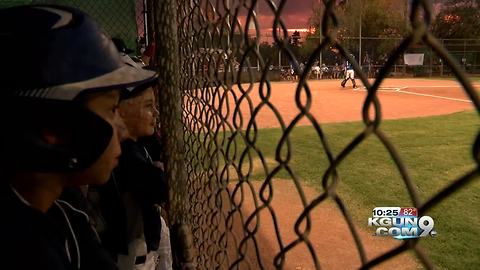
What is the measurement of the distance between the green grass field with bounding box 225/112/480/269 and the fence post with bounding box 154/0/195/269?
4.41 ft

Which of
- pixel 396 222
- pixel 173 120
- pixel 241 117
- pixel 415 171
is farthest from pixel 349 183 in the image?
pixel 241 117

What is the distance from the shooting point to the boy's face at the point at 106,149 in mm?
1329

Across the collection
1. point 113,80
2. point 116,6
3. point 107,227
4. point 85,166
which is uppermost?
point 116,6

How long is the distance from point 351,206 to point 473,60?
37.3 m

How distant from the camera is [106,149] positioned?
1.33m

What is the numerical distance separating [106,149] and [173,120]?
0.86m

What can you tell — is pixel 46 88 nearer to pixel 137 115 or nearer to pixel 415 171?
pixel 137 115

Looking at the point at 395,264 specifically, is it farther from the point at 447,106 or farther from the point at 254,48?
the point at 447,106

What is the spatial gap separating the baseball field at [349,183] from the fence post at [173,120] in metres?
0.28

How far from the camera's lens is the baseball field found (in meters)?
1.29

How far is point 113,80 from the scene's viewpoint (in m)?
1.37

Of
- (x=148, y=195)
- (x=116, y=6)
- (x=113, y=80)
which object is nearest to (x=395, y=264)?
Answer: (x=148, y=195)

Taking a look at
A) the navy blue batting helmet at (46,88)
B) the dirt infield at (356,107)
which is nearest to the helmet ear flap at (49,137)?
the navy blue batting helmet at (46,88)

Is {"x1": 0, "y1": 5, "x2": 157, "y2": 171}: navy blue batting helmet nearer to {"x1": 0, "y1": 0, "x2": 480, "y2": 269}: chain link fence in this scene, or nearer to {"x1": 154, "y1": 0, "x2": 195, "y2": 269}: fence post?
{"x1": 0, "y1": 0, "x2": 480, "y2": 269}: chain link fence
